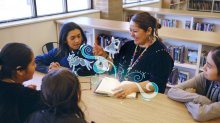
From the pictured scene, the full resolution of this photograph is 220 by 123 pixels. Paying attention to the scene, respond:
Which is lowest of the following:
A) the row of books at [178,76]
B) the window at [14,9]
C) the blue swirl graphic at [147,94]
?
the row of books at [178,76]

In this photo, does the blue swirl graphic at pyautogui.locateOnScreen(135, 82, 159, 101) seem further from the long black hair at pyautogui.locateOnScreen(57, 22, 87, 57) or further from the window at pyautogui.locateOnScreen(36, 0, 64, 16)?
the window at pyautogui.locateOnScreen(36, 0, 64, 16)

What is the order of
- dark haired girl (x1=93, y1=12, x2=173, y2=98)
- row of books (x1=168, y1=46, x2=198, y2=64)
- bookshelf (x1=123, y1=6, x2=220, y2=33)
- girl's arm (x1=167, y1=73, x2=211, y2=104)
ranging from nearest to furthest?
girl's arm (x1=167, y1=73, x2=211, y2=104) < dark haired girl (x1=93, y1=12, x2=173, y2=98) < row of books (x1=168, y1=46, x2=198, y2=64) < bookshelf (x1=123, y1=6, x2=220, y2=33)

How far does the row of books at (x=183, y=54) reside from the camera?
3039mm

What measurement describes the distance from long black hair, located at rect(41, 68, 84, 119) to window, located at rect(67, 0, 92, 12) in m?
3.74

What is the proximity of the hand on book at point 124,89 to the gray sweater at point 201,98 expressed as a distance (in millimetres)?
265

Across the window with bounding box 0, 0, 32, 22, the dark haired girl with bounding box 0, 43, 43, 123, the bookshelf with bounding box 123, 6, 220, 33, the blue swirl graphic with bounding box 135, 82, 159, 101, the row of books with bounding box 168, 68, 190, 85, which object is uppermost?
the window with bounding box 0, 0, 32, 22

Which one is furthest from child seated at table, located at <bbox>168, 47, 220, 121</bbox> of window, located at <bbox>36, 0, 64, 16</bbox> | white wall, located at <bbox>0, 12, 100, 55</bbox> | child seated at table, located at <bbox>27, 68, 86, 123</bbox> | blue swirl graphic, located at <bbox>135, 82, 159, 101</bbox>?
window, located at <bbox>36, 0, 64, 16</bbox>

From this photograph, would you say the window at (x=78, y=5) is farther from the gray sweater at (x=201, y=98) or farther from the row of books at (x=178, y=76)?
the gray sweater at (x=201, y=98)

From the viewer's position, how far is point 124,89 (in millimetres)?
1722

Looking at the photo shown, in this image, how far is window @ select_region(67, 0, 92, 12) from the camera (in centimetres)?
469

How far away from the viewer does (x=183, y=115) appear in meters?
1.47

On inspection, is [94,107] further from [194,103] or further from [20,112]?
[194,103]

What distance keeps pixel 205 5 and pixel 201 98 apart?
766cm

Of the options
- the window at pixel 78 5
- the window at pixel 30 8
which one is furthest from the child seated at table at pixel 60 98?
the window at pixel 78 5
